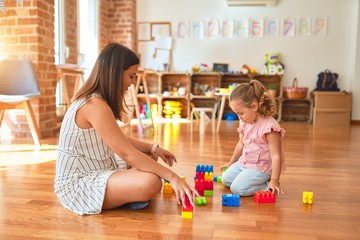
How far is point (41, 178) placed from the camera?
2.12 m

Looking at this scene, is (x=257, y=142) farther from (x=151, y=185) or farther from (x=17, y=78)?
(x=17, y=78)

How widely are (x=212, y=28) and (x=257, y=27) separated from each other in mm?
737

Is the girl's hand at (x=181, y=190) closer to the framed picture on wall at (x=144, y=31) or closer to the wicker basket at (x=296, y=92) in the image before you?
the wicker basket at (x=296, y=92)

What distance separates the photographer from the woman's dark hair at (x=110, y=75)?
1.44 m

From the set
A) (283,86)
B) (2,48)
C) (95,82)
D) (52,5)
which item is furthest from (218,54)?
(95,82)

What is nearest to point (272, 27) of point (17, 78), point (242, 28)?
point (242, 28)

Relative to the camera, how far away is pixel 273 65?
609 centimetres

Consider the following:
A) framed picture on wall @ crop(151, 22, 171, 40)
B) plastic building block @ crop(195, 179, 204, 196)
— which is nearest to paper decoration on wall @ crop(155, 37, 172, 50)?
framed picture on wall @ crop(151, 22, 171, 40)

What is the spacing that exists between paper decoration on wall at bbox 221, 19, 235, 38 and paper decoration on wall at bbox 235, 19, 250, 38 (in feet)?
0.24

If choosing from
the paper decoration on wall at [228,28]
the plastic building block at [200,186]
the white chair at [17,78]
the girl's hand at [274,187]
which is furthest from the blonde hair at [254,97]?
the paper decoration on wall at [228,28]

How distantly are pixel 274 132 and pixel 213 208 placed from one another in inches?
19.0

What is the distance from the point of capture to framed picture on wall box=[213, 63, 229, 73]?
20.6 feet

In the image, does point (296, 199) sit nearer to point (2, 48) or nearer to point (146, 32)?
point (2, 48)

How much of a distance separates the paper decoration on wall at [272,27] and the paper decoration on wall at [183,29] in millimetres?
1316
